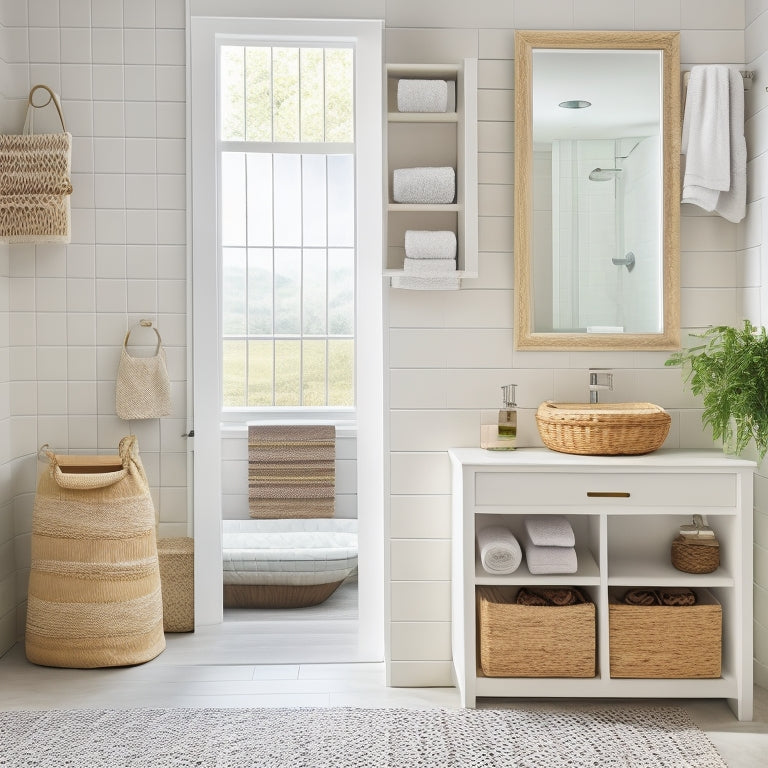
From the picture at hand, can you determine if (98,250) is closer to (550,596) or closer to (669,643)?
(550,596)

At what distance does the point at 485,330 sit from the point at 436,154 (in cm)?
63

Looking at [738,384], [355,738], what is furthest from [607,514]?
[355,738]

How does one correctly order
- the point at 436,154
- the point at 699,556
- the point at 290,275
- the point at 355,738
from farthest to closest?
the point at 290,275 → the point at 436,154 → the point at 699,556 → the point at 355,738

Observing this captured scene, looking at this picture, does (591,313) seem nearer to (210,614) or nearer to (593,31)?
(593,31)

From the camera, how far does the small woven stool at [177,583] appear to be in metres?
3.11

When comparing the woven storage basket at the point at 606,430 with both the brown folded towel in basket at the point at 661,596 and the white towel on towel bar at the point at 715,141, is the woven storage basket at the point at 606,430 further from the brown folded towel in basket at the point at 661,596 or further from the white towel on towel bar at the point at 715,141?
the white towel on towel bar at the point at 715,141

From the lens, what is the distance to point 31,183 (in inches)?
114

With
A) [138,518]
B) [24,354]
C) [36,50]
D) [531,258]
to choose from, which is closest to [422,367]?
[531,258]

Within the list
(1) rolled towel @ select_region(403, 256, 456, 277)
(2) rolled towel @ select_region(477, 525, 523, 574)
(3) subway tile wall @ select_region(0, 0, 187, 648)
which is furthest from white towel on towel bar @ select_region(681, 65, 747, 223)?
(3) subway tile wall @ select_region(0, 0, 187, 648)

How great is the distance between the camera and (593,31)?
2.76m

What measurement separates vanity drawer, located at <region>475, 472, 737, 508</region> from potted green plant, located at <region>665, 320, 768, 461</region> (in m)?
0.16

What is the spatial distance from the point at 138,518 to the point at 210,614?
572 millimetres

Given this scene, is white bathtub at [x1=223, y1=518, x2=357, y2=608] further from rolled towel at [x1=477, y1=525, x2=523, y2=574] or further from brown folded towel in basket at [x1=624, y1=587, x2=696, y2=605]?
brown folded towel in basket at [x1=624, y1=587, x2=696, y2=605]

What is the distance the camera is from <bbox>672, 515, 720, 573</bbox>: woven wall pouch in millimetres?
2570
